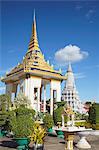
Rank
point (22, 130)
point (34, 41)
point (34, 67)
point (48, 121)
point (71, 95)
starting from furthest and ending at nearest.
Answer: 1. point (71, 95)
2. point (34, 41)
3. point (34, 67)
4. point (48, 121)
5. point (22, 130)

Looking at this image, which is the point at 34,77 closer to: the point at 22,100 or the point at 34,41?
the point at 22,100

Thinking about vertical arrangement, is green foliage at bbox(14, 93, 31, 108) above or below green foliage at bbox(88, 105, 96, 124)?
above

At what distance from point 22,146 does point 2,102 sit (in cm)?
1277

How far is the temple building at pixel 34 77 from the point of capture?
2802cm

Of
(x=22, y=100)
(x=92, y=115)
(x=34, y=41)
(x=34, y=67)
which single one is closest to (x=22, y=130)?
(x=92, y=115)

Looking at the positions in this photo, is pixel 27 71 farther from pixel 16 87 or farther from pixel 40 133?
pixel 40 133

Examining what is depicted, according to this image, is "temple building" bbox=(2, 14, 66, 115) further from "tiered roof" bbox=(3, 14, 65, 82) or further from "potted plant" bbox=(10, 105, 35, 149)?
"potted plant" bbox=(10, 105, 35, 149)

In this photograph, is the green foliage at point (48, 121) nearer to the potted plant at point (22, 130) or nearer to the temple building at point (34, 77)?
the potted plant at point (22, 130)

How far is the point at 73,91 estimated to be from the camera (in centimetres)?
5944

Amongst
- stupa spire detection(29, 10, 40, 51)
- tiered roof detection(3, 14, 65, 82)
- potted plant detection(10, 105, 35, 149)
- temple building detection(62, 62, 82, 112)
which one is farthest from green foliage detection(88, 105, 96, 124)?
temple building detection(62, 62, 82, 112)

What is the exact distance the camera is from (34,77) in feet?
93.4

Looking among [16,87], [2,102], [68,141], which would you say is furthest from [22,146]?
[16,87]

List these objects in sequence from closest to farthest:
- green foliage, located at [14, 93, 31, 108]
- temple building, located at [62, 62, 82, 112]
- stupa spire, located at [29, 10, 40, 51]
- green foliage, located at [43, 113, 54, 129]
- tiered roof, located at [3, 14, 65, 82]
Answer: green foliage, located at [43, 113, 54, 129] < green foliage, located at [14, 93, 31, 108] < tiered roof, located at [3, 14, 65, 82] < stupa spire, located at [29, 10, 40, 51] < temple building, located at [62, 62, 82, 112]

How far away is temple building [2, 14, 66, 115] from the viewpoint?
2802 cm
